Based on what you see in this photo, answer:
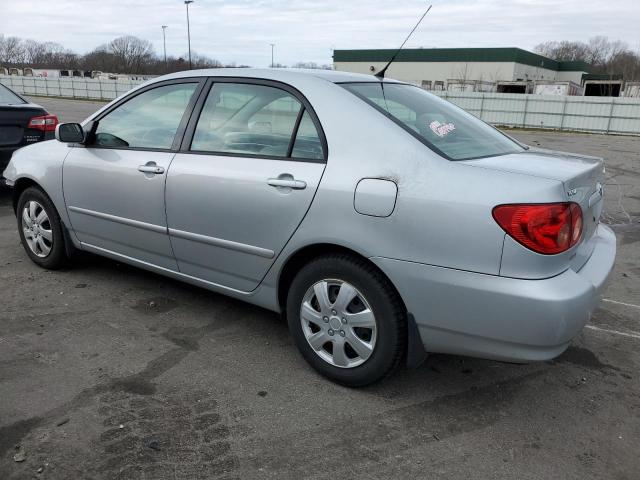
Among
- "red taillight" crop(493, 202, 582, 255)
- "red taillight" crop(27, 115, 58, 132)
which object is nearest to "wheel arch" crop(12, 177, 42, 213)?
"red taillight" crop(27, 115, 58, 132)

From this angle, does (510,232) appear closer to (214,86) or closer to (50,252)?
(214,86)

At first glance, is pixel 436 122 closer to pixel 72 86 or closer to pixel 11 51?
pixel 72 86

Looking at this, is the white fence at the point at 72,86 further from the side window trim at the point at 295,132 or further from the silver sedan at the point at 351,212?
the side window trim at the point at 295,132

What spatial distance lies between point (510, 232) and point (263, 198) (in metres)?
1.31

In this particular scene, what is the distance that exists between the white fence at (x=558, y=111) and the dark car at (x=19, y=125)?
69.9ft

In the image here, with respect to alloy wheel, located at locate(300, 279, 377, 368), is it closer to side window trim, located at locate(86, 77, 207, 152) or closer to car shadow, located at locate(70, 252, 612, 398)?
car shadow, located at locate(70, 252, 612, 398)

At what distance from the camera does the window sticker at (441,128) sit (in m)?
2.91

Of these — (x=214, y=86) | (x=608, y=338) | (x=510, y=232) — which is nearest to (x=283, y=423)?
(x=510, y=232)

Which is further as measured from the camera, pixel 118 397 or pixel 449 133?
pixel 449 133

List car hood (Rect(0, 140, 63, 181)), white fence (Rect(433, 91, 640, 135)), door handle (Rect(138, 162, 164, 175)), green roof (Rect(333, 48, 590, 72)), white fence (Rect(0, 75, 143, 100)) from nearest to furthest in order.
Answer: door handle (Rect(138, 162, 164, 175))
car hood (Rect(0, 140, 63, 181))
white fence (Rect(433, 91, 640, 135))
white fence (Rect(0, 75, 143, 100))
green roof (Rect(333, 48, 590, 72))

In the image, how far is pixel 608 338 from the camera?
11.9 ft

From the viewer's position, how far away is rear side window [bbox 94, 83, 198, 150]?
357 cm

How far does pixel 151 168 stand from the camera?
3.51 meters

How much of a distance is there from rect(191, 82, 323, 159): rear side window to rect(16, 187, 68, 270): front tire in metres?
1.69
